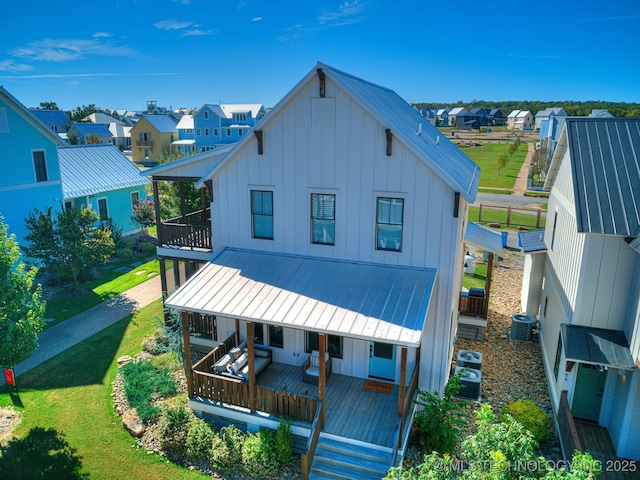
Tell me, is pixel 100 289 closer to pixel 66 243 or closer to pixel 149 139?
pixel 66 243

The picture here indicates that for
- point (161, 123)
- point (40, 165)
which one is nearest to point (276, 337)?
point (40, 165)

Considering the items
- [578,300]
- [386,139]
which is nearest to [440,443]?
[578,300]

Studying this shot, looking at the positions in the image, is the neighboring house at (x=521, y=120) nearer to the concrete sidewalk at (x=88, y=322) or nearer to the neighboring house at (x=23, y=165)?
the neighboring house at (x=23, y=165)

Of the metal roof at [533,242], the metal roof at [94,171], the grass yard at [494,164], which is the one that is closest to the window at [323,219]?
the metal roof at [533,242]

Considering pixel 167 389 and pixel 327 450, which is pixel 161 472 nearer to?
pixel 167 389

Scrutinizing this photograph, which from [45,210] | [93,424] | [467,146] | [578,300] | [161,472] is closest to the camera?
[161,472]

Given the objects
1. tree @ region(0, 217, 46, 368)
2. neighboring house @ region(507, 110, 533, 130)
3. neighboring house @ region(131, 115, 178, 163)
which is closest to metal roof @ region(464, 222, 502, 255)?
tree @ region(0, 217, 46, 368)

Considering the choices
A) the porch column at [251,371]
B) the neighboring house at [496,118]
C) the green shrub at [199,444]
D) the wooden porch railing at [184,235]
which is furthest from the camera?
the neighboring house at [496,118]
